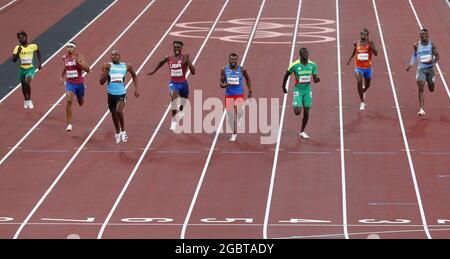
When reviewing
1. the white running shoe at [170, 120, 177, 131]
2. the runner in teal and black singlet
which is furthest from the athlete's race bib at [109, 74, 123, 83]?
the runner in teal and black singlet

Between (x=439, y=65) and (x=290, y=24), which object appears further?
(x=290, y=24)

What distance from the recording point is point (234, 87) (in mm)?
16547

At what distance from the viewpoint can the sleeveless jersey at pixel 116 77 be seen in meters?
16.1

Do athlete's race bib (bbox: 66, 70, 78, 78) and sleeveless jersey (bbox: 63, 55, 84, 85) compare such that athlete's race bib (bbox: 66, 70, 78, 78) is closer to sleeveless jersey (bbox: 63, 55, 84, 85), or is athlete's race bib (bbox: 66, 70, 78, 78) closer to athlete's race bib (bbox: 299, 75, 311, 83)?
sleeveless jersey (bbox: 63, 55, 84, 85)

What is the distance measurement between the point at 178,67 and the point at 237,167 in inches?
121

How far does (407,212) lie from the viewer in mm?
12102

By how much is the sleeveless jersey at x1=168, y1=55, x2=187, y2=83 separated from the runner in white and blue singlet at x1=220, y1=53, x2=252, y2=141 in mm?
872

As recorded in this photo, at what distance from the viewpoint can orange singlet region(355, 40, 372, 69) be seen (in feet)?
60.8

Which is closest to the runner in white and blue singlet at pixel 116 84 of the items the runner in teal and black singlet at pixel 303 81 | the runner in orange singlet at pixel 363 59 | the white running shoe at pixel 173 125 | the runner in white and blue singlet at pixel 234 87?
the white running shoe at pixel 173 125

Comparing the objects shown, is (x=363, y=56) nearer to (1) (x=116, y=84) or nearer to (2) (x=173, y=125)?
(2) (x=173, y=125)

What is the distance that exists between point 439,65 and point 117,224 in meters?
12.9
